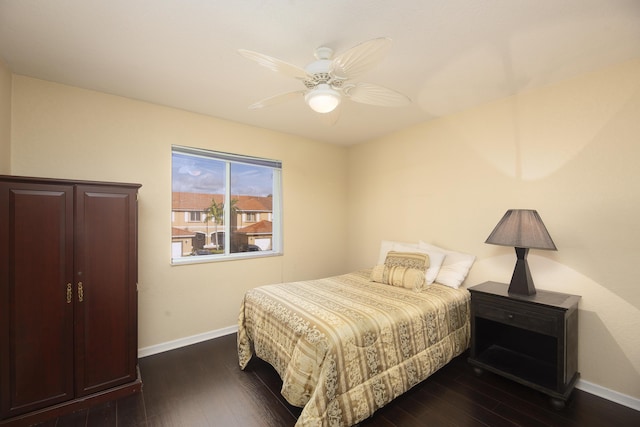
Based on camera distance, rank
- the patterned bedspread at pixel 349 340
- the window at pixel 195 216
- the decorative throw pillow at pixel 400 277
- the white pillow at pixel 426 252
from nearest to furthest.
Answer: the patterned bedspread at pixel 349 340 < the decorative throw pillow at pixel 400 277 < the white pillow at pixel 426 252 < the window at pixel 195 216

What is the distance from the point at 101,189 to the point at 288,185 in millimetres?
2108

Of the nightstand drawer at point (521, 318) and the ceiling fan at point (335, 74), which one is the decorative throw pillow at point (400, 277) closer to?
the nightstand drawer at point (521, 318)

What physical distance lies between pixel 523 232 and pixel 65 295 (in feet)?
11.5

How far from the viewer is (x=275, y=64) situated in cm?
154

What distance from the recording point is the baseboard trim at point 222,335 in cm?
199

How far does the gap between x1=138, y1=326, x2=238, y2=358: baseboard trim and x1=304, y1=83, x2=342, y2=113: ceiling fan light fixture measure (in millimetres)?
2756

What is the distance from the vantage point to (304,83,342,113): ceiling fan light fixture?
Answer: 5.74 feet

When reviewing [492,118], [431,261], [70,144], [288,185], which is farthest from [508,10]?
[70,144]

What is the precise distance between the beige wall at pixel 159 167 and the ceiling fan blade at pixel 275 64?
1840 mm

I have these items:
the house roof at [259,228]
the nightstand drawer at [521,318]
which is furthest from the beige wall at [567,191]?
the house roof at [259,228]

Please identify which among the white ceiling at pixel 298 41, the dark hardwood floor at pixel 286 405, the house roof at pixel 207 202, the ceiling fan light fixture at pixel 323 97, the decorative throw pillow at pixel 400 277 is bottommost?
the dark hardwood floor at pixel 286 405

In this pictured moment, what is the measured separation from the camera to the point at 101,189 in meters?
2.08

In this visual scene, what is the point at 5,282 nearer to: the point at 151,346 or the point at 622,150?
the point at 151,346

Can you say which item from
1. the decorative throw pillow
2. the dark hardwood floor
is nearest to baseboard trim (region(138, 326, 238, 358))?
the dark hardwood floor
